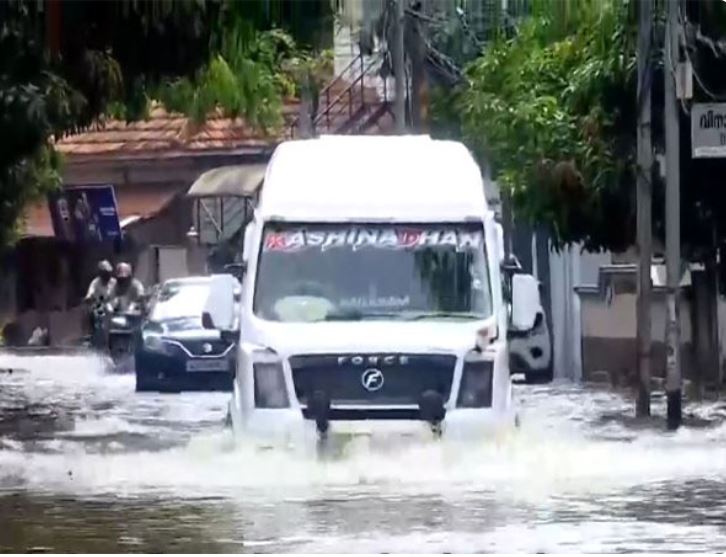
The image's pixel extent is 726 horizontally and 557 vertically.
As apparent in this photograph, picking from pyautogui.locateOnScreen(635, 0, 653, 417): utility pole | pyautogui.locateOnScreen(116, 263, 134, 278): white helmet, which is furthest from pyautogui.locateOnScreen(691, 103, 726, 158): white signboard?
pyautogui.locateOnScreen(116, 263, 134, 278): white helmet

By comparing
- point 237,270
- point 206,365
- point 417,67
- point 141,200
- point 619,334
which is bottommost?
point 619,334

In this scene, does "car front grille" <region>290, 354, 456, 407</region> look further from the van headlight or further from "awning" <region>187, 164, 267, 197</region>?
"awning" <region>187, 164, 267, 197</region>

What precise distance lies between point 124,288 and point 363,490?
17.7 ft

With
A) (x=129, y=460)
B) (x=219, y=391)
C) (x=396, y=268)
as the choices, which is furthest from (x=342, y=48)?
(x=219, y=391)

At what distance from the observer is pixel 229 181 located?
798 inches

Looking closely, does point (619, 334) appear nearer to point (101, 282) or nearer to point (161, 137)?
point (161, 137)

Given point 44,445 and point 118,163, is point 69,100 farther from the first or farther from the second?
point 44,445

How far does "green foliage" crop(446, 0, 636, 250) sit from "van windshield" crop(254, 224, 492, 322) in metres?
3.52

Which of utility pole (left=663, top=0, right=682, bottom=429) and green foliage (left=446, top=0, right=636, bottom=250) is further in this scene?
green foliage (left=446, top=0, right=636, bottom=250)

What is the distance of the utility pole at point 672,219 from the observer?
65.3 feet

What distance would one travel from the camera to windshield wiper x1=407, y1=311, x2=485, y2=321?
1750 centimetres

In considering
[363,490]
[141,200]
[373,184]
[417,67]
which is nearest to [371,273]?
[373,184]

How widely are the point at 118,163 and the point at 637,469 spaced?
543cm

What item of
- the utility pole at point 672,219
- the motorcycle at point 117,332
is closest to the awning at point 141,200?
the motorcycle at point 117,332
